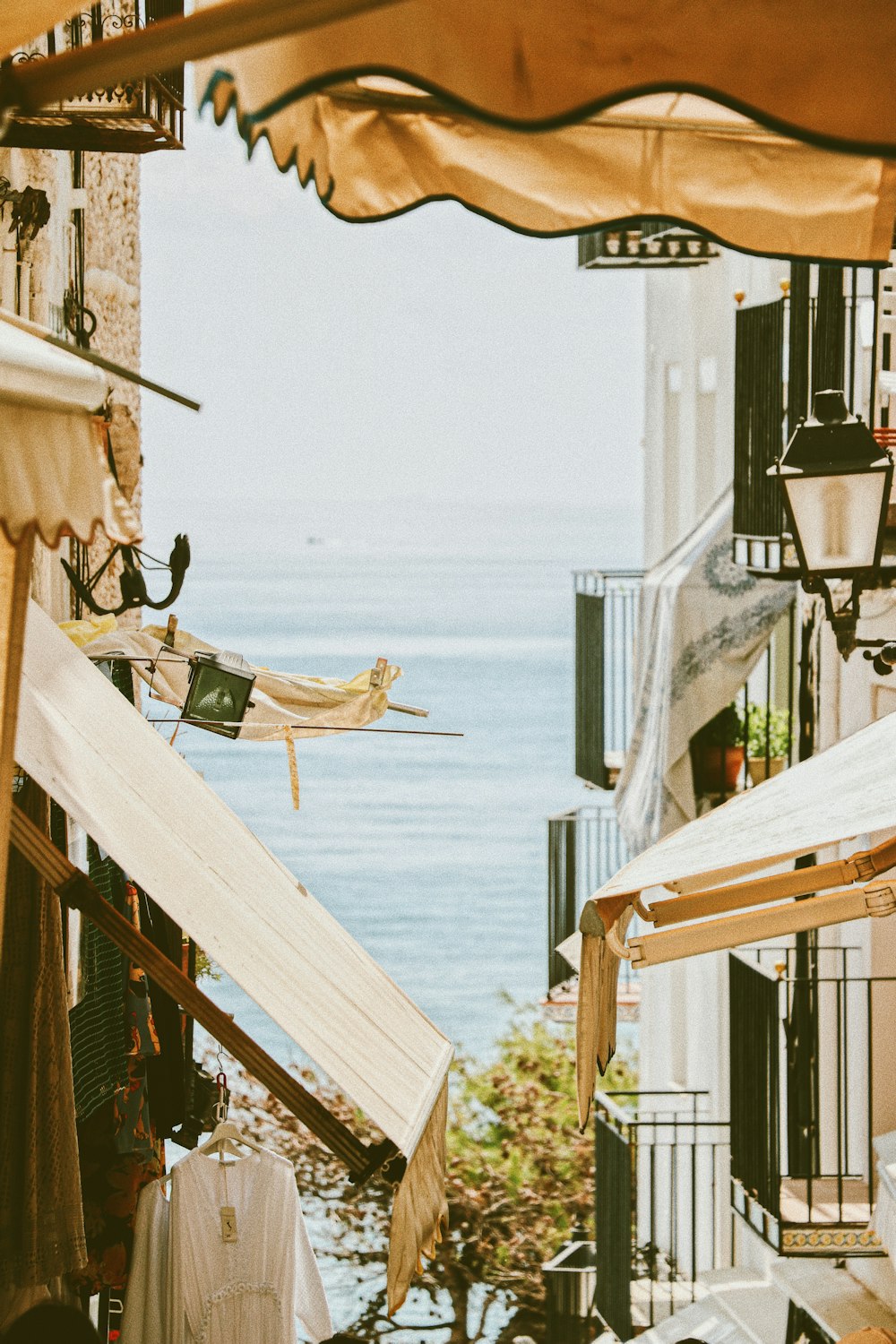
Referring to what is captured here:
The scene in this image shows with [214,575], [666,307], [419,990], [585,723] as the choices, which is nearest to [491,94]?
[585,723]

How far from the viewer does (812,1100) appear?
10617mm

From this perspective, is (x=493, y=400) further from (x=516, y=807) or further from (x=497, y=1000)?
(x=497, y=1000)

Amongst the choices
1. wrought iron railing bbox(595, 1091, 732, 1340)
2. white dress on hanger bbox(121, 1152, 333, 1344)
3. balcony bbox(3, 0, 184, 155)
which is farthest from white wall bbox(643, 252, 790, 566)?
white dress on hanger bbox(121, 1152, 333, 1344)

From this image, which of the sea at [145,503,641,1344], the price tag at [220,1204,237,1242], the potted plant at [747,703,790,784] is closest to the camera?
the price tag at [220,1204,237,1242]

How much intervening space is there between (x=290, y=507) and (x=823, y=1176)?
150416mm

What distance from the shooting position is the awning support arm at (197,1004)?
409cm

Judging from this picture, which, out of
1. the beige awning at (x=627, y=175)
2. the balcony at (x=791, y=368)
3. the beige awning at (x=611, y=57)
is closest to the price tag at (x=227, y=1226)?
the beige awning at (x=627, y=175)

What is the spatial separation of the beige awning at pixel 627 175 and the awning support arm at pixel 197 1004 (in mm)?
1938

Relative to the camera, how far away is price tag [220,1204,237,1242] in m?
5.76

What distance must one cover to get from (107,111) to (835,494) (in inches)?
134

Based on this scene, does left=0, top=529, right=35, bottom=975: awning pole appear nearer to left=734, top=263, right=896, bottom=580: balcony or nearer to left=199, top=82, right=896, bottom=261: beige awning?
left=199, top=82, right=896, bottom=261: beige awning

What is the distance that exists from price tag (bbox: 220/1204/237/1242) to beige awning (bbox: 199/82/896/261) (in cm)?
391

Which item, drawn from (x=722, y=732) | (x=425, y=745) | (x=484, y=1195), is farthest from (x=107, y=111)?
(x=425, y=745)

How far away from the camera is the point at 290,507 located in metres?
158
